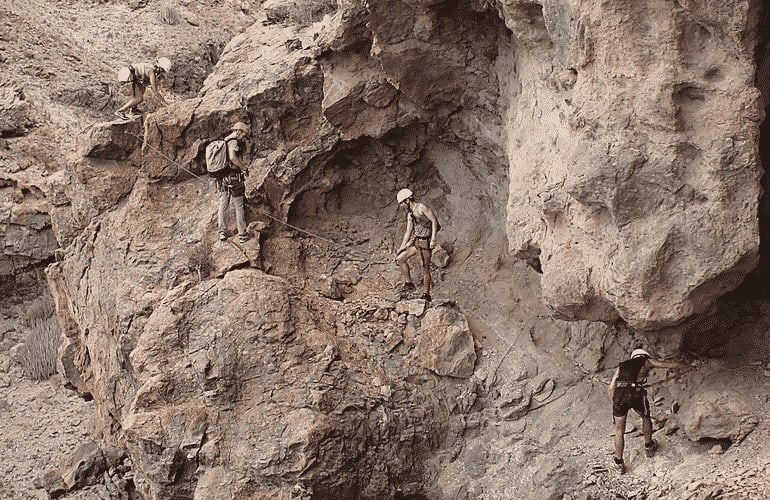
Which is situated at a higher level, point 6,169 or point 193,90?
point 193,90

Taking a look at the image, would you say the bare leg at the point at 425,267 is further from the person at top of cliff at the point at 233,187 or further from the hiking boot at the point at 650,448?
the hiking boot at the point at 650,448

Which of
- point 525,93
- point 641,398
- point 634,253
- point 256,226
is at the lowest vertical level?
point 641,398

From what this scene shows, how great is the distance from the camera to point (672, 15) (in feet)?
26.3

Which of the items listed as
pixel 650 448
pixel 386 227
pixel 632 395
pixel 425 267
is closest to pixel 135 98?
pixel 386 227

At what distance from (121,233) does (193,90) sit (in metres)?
5.93

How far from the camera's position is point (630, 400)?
921 cm

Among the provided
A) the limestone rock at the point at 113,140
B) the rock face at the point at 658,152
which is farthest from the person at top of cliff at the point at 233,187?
the rock face at the point at 658,152

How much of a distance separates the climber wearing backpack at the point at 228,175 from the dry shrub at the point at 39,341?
5289 millimetres

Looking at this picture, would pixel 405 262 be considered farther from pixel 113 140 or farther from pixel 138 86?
pixel 138 86

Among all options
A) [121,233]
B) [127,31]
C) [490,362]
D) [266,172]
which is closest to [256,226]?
[266,172]

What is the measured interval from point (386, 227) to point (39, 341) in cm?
681

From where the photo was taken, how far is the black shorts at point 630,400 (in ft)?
30.2

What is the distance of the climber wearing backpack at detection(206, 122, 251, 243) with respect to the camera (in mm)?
11812

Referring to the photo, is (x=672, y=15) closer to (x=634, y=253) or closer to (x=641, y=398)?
(x=634, y=253)
